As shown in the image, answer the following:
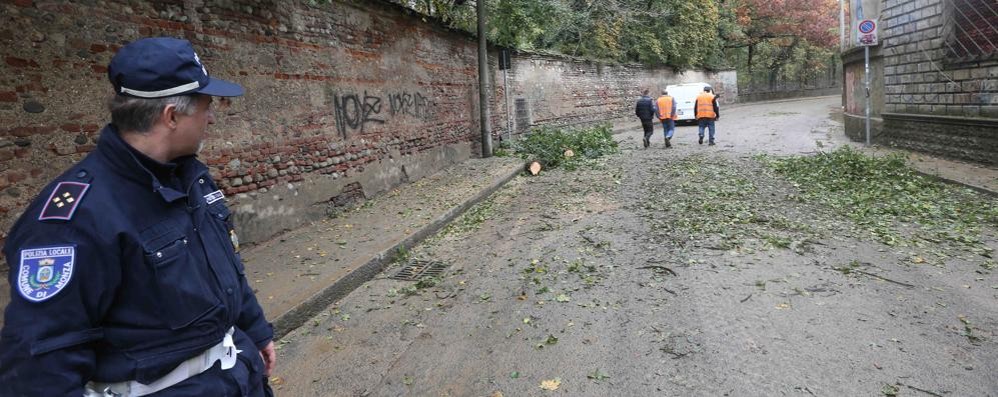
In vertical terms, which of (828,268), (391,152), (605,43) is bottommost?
(828,268)

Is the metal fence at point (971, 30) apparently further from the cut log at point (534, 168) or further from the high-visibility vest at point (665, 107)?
the cut log at point (534, 168)

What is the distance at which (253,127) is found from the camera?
22.5 feet

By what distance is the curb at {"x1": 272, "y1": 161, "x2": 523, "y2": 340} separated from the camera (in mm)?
4812

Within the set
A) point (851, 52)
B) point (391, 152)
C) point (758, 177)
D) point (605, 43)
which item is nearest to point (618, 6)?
point (605, 43)

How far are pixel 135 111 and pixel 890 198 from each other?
30.9ft

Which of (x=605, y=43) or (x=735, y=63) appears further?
(x=735, y=63)

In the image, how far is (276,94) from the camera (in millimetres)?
7234

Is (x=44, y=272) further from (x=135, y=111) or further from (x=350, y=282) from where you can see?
(x=350, y=282)

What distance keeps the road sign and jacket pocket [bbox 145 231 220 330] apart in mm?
15319

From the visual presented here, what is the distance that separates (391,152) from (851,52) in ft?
44.7

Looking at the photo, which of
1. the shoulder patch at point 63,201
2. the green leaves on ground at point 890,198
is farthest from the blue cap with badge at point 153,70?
the green leaves on ground at point 890,198

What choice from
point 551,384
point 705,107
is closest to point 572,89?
point 705,107

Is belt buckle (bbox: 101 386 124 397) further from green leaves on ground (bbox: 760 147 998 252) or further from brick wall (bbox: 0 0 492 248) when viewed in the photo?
green leaves on ground (bbox: 760 147 998 252)

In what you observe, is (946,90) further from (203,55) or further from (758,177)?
(203,55)
